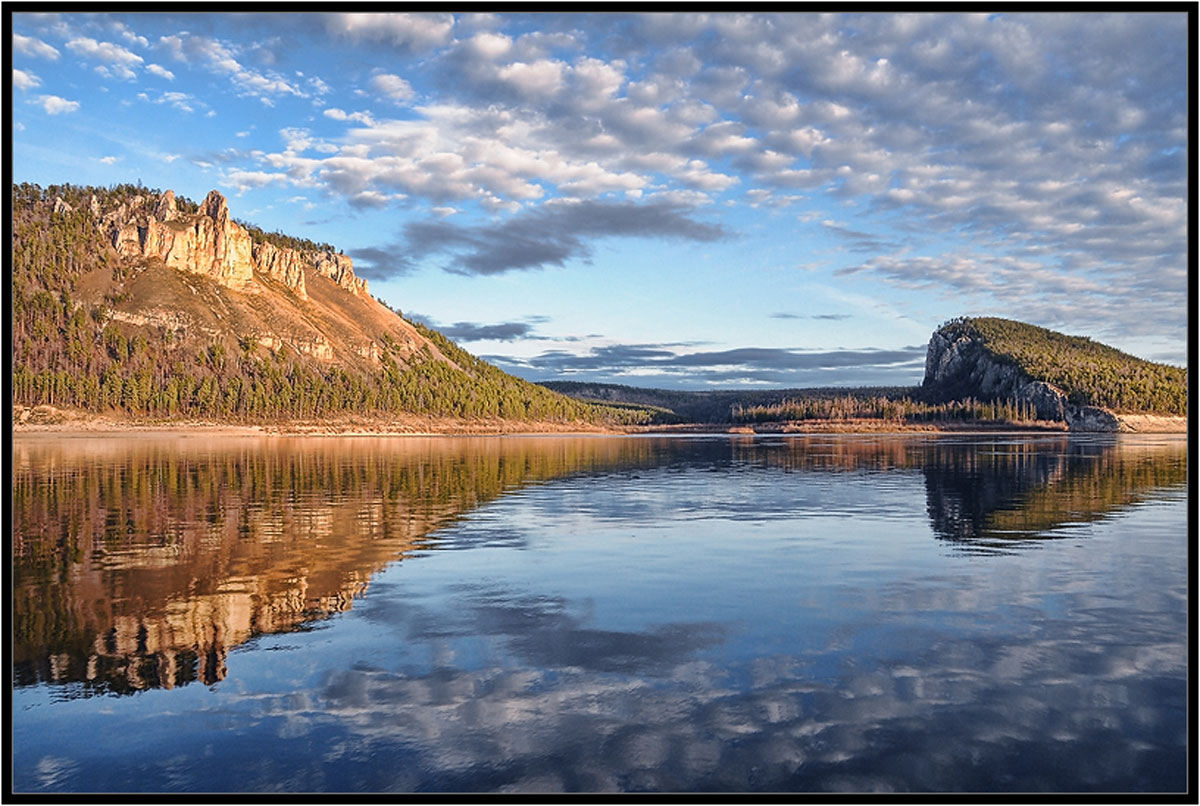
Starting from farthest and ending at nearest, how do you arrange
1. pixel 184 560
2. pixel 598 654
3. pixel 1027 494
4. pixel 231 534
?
pixel 1027 494 → pixel 231 534 → pixel 184 560 → pixel 598 654

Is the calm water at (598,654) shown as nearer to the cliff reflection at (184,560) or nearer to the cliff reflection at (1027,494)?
the cliff reflection at (184,560)

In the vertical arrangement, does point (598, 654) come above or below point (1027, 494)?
below

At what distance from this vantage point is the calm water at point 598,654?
10.8 metres

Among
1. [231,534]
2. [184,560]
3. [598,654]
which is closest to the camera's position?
[598,654]

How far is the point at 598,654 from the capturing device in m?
15.6

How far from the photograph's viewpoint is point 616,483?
5778 cm

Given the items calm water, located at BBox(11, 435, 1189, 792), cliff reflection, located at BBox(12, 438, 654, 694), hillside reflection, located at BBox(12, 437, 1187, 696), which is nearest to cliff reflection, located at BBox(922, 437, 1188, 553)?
hillside reflection, located at BBox(12, 437, 1187, 696)

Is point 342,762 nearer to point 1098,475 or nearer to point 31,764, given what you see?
point 31,764

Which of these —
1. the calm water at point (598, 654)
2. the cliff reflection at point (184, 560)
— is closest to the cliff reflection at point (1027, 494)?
the calm water at point (598, 654)

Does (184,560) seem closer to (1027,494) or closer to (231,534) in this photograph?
(231,534)

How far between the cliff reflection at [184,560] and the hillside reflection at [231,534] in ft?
0.22

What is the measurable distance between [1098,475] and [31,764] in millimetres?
69445

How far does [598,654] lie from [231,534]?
21040 mm

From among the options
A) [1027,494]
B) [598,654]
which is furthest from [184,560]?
[1027,494]
